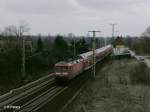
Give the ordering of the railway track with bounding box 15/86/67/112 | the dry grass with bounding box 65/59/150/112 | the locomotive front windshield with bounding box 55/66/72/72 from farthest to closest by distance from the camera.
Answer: the locomotive front windshield with bounding box 55/66/72/72 < the railway track with bounding box 15/86/67/112 < the dry grass with bounding box 65/59/150/112

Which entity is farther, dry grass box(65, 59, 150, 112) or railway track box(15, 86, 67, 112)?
railway track box(15, 86, 67, 112)

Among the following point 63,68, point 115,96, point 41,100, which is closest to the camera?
point 41,100

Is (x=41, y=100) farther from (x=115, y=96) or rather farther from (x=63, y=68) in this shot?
(x=63, y=68)

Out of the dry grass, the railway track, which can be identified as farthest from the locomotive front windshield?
the dry grass

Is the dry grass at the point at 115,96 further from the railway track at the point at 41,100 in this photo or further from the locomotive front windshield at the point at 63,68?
the locomotive front windshield at the point at 63,68

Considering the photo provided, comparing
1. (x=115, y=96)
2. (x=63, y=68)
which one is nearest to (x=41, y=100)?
(x=115, y=96)

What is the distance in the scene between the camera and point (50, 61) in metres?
52.4

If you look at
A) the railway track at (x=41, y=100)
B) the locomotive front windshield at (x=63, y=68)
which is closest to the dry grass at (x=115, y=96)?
the railway track at (x=41, y=100)

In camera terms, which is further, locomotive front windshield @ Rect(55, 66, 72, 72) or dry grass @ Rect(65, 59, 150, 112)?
locomotive front windshield @ Rect(55, 66, 72, 72)

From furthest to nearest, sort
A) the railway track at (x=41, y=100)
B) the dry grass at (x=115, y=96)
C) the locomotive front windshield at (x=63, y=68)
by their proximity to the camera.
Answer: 1. the locomotive front windshield at (x=63, y=68)
2. the railway track at (x=41, y=100)
3. the dry grass at (x=115, y=96)

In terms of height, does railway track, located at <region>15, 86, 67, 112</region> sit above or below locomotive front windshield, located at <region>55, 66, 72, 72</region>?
below

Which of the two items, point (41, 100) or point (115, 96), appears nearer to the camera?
point (41, 100)

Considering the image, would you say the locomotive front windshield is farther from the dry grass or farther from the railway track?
the dry grass

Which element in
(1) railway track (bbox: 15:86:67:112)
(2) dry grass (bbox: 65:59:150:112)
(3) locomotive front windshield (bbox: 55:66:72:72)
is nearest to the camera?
(2) dry grass (bbox: 65:59:150:112)
